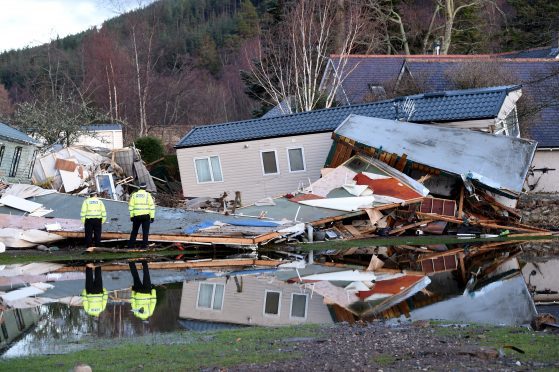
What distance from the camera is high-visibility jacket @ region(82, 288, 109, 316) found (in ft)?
47.7

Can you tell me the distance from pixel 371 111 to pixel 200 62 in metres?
70.2

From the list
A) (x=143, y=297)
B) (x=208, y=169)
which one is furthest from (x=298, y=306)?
(x=208, y=169)

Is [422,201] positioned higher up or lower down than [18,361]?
lower down

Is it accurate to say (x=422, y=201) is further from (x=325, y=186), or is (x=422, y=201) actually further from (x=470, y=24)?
(x=470, y=24)

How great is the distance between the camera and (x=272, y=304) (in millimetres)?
15086

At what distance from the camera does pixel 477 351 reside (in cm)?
952

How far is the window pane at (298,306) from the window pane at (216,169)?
20.8 metres

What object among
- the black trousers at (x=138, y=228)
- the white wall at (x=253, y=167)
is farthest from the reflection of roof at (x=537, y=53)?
the black trousers at (x=138, y=228)

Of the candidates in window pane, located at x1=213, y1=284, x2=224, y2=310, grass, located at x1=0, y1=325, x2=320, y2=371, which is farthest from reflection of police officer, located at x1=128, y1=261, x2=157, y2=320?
grass, located at x1=0, y1=325, x2=320, y2=371

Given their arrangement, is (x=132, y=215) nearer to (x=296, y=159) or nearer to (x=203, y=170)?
(x=296, y=159)

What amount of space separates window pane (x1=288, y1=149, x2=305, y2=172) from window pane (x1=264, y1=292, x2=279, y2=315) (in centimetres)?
1851

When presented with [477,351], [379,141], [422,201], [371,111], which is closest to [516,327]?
[477,351]

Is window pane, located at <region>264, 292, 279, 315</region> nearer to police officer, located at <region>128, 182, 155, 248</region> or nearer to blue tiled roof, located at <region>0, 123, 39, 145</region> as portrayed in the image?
police officer, located at <region>128, 182, 155, 248</region>

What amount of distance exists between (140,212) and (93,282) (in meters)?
5.10
